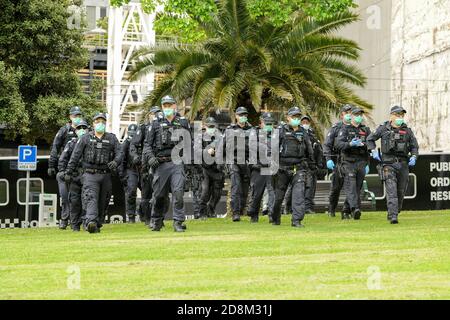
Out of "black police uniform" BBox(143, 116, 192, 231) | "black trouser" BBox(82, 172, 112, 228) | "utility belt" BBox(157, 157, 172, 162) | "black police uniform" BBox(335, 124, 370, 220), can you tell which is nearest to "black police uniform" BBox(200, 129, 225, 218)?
"black police uniform" BBox(335, 124, 370, 220)

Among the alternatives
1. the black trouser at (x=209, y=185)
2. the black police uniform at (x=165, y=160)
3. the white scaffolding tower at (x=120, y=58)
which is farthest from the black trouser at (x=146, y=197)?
the white scaffolding tower at (x=120, y=58)

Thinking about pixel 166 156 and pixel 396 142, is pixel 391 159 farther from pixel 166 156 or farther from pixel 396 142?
pixel 166 156

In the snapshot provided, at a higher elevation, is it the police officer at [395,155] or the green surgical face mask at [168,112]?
the green surgical face mask at [168,112]

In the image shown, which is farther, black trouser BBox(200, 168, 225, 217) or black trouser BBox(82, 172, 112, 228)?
black trouser BBox(200, 168, 225, 217)

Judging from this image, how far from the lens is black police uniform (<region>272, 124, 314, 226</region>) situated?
1816 centimetres

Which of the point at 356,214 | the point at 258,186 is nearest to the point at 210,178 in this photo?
the point at 258,186

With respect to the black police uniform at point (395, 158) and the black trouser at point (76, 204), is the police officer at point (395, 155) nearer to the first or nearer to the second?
the black police uniform at point (395, 158)

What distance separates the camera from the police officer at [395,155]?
18.6 metres

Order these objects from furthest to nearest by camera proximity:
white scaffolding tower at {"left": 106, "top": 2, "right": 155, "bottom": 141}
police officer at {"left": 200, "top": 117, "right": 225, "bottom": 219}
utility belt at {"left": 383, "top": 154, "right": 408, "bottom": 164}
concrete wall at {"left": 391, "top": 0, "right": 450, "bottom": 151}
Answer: white scaffolding tower at {"left": 106, "top": 2, "right": 155, "bottom": 141} → concrete wall at {"left": 391, "top": 0, "right": 450, "bottom": 151} → police officer at {"left": 200, "top": 117, "right": 225, "bottom": 219} → utility belt at {"left": 383, "top": 154, "right": 408, "bottom": 164}

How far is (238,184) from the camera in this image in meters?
21.5

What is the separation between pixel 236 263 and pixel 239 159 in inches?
360

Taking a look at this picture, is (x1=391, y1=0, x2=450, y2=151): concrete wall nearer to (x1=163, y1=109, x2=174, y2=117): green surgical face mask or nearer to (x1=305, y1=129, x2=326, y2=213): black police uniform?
(x1=305, y1=129, x2=326, y2=213): black police uniform

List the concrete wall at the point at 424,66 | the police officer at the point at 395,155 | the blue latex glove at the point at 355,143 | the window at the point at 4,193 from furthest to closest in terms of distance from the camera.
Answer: the concrete wall at the point at 424,66 → the window at the point at 4,193 → the blue latex glove at the point at 355,143 → the police officer at the point at 395,155

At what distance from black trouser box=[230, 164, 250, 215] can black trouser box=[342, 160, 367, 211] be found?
202cm
